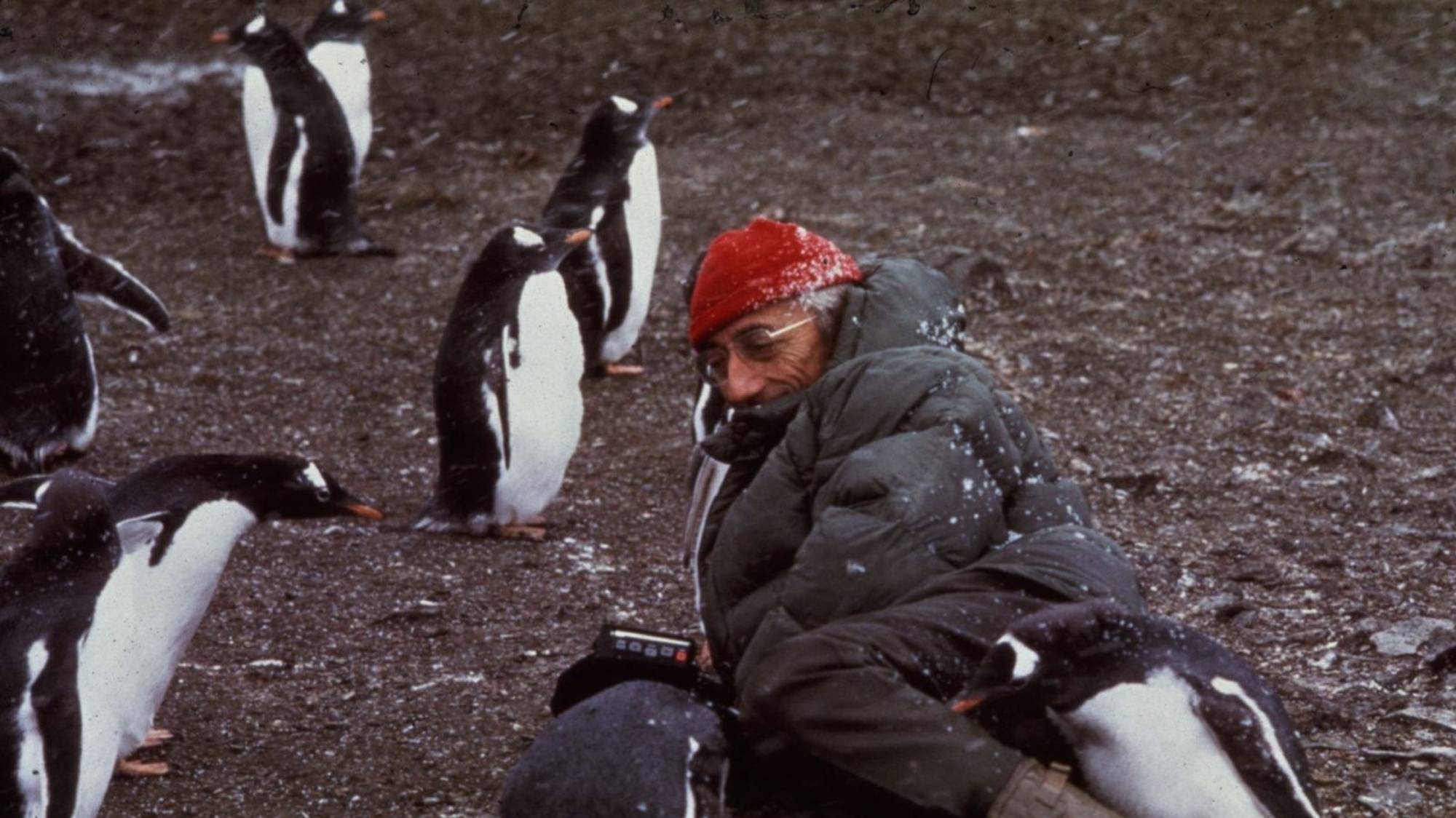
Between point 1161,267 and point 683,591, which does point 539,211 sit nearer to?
point 1161,267

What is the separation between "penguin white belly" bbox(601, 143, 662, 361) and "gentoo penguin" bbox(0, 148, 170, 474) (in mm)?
1489

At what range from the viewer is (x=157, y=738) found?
3.02 metres

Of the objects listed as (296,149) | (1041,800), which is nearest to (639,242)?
(296,149)

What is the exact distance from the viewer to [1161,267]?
611 centimetres

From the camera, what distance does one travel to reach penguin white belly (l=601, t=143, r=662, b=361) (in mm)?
5582

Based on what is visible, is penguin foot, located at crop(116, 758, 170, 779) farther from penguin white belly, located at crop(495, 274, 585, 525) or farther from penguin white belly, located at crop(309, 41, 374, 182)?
penguin white belly, located at crop(309, 41, 374, 182)

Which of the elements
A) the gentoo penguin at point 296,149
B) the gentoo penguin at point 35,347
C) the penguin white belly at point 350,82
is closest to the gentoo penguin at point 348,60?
the penguin white belly at point 350,82

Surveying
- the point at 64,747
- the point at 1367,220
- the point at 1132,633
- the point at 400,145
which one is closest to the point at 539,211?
the point at 400,145

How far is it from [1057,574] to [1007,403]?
0.25m

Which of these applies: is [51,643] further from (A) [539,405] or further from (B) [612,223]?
(B) [612,223]

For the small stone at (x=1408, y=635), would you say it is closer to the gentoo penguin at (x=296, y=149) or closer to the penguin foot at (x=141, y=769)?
the penguin foot at (x=141, y=769)

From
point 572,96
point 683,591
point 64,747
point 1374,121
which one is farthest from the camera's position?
point 572,96

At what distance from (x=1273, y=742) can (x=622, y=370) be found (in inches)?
141

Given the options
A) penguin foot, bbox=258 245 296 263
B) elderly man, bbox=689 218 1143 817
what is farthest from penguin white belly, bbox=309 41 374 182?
elderly man, bbox=689 218 1143 817
